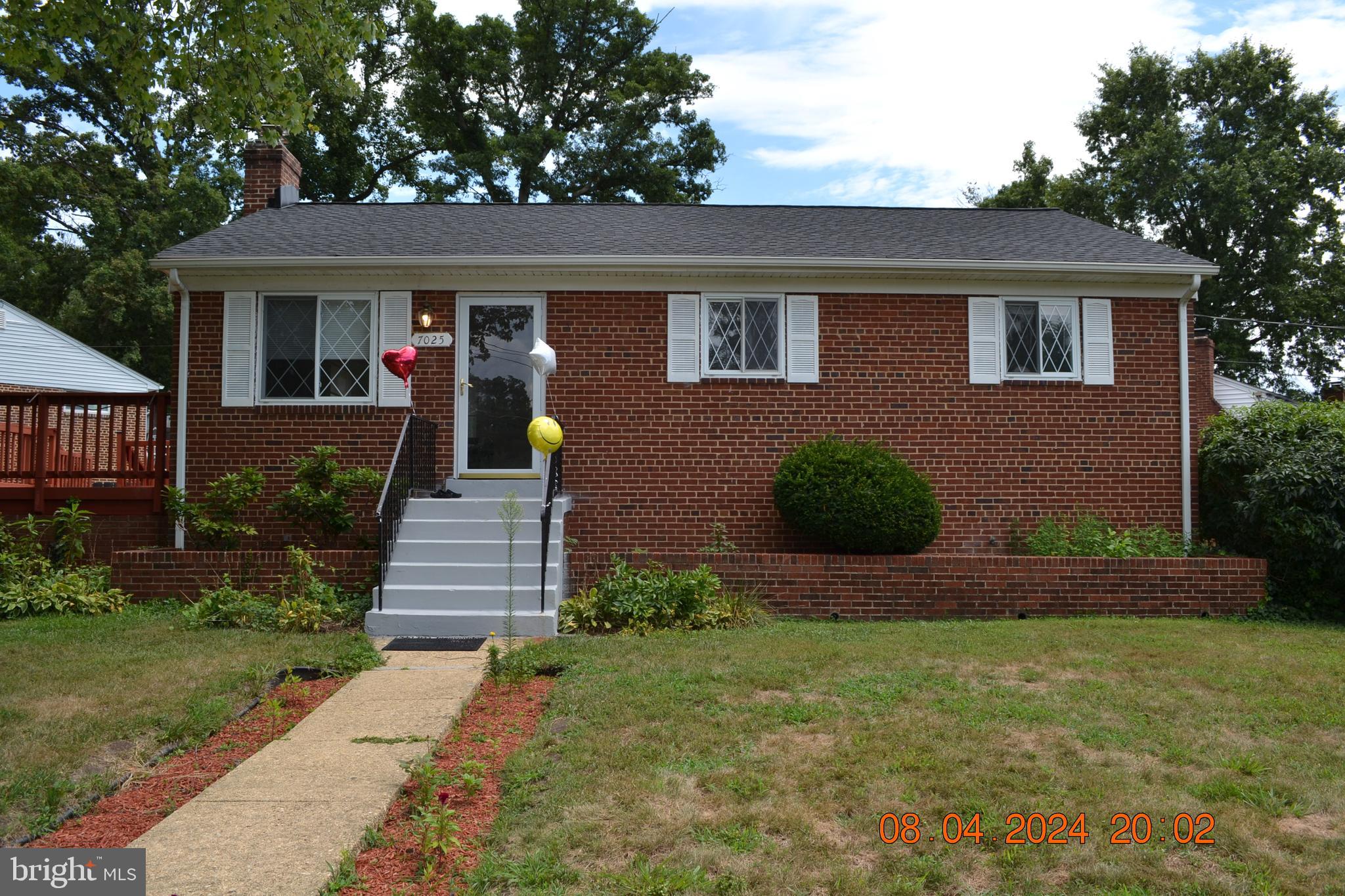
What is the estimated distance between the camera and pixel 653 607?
7.40 meters

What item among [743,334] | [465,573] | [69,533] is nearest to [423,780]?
[465,573]

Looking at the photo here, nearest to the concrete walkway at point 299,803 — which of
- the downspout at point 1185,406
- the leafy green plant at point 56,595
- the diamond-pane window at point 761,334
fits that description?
the leafy green plant at point 56,595

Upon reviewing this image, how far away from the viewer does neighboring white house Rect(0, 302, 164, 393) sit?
17.0m

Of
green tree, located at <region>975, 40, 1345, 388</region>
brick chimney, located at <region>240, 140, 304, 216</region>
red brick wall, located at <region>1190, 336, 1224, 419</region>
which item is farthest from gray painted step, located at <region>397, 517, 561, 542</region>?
green tree, located at <region>975, 40, 1345, 388</region>

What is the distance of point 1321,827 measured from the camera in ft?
11.0

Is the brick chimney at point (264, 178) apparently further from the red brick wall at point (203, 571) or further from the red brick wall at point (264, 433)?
the red brick wall at point (203, 571)

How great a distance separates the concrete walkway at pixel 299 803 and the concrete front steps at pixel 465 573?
5.98ft

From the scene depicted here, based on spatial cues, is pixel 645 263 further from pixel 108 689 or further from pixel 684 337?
pixel 108 689

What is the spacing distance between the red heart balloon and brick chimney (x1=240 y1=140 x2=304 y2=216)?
434cm

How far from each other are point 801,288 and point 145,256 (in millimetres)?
22407

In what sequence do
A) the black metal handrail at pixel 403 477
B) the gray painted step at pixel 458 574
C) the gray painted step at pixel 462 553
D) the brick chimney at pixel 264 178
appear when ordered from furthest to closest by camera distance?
1. the brick chimney at pixel 264 178
2. the gray painted step at pixel 462 553
3. the gray painted step at pixel 458 574
4. the black metal handrail at pixel 403 477

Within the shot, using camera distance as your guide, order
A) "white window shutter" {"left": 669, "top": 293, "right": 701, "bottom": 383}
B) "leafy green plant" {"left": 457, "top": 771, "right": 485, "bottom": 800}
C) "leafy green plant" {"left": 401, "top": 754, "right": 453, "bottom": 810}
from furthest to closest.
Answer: "white window shutter" {"left": 669, "top": 293, "right": 701, "bottom": 383} → "leafy green plant" {"left": 457, "top": 771, "right": 485, "bottom": 800} → "leafy green plant" {"left": 401, "top": 754, "right": 453, "bottom": 810}

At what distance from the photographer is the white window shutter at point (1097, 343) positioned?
9664 mm
